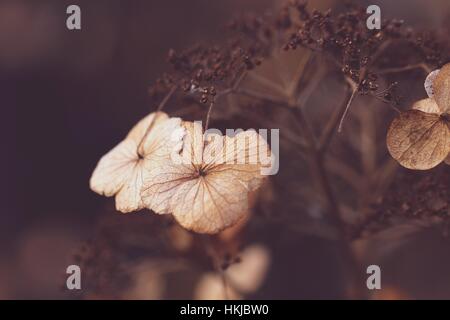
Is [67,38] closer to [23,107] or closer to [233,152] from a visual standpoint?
[23,107]

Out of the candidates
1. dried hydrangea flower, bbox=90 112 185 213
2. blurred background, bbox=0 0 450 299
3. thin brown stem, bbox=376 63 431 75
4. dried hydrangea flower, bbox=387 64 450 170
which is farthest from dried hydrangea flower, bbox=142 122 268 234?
blurred background, bbox=0 0 450 299

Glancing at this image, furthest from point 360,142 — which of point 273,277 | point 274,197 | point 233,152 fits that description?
point 233,152

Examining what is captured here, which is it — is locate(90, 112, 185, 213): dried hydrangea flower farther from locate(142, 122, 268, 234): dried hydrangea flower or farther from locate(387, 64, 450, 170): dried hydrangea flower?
locate(387, 64, 450, 170): dried hydrangea flower

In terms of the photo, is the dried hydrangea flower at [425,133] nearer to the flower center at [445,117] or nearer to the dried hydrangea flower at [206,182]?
the flower center at [445,117]

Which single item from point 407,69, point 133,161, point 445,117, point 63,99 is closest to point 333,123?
point 407,69

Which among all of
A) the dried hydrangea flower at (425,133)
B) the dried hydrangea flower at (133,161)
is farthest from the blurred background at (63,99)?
the dried hydrangea flower at (425,133)
